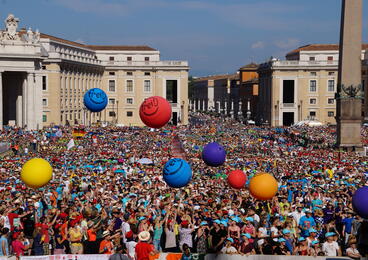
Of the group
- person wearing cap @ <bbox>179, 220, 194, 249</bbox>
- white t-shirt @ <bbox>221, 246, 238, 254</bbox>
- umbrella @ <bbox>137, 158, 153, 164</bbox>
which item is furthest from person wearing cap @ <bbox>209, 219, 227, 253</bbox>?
umbrella @ <bbox>137, 158, 153, 164</bbox>

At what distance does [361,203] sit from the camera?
46.7 feet

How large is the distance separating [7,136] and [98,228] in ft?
120

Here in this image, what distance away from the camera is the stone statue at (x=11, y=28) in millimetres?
62341

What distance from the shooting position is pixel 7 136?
164ft

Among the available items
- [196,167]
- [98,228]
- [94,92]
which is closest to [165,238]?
[98,228]

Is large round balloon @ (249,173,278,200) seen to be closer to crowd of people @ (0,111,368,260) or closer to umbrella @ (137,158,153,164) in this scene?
crowd of people @ (0,111,368,260)

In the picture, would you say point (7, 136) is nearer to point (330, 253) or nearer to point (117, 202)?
point (117, 202)

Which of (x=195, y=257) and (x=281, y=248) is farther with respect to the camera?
(x=281, y=248)

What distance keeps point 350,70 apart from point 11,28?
3333 cm

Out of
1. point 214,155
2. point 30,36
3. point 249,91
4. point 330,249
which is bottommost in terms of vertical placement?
point 330,249

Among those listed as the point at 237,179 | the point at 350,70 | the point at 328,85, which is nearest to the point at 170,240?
the point at 237,179

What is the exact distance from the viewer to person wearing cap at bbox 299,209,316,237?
14.9 metres

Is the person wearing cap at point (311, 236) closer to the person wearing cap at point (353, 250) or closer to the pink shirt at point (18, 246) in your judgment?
the person wearing cap at point (353, 250)

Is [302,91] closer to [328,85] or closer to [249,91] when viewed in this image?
[328,85]
